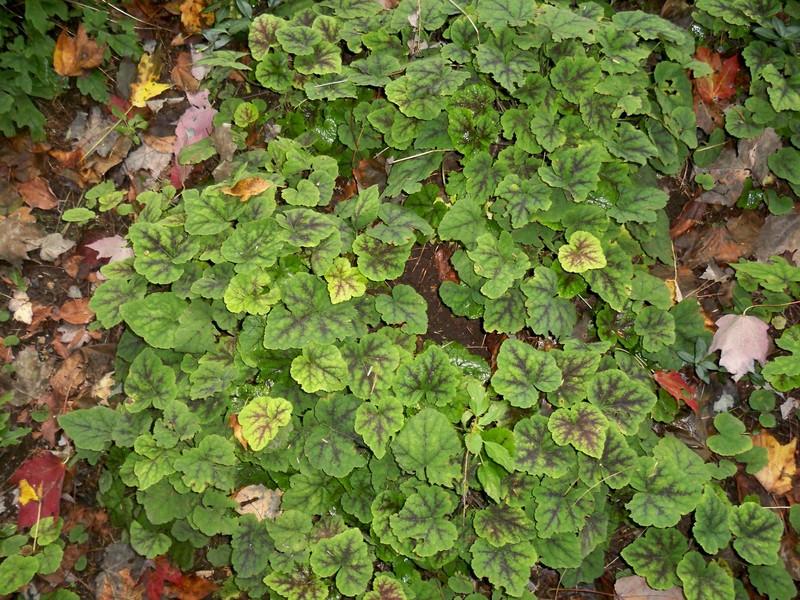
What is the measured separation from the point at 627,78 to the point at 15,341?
12.9 ft

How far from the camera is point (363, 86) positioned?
3.80 meters

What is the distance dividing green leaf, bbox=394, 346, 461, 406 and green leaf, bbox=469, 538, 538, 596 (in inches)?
26.3

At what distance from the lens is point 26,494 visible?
3.57 metres

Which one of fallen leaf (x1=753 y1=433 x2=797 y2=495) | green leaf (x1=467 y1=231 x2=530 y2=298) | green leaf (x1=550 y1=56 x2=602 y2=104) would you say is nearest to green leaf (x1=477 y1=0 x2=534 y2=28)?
green leaf (x1=550 y1=56 x2=602 y2=104)

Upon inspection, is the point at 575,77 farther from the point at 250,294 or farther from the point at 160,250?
the point at 160,250

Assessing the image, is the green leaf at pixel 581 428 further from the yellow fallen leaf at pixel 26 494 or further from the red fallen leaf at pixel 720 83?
the yellow fallen leaf at pixel 26 494

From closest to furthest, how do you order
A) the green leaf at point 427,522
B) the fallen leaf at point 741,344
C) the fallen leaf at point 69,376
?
the green leaf at point 427,522, the fallen leaf at point 741,344, the fallen leaf at point 69,376

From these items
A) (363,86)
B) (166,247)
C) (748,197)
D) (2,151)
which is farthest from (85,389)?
(748,197)

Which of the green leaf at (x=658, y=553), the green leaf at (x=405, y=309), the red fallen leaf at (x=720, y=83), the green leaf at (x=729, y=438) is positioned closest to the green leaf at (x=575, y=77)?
the red fallen leaf at (x=720, y=83)

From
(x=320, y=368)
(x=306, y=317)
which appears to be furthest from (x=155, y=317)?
(x=320, y=368)

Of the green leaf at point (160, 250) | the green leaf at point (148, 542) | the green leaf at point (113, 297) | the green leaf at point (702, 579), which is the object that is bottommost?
the green leaf at point (148, 542)

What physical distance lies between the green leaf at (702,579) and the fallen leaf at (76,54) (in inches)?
183

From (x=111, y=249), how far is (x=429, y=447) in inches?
101

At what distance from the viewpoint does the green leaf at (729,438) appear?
3125mm
